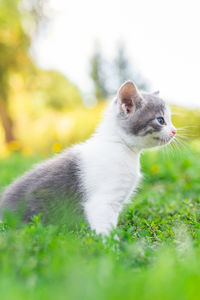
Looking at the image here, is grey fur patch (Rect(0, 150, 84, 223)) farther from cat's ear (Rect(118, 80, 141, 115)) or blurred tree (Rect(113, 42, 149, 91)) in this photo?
blurred tree (Rect(113, 42, 149, 91))

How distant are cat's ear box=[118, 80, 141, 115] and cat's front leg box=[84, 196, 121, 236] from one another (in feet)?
2.91

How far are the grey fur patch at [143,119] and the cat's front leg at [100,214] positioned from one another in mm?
724

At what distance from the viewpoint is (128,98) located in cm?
295

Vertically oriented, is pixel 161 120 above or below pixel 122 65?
above

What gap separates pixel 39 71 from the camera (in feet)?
62.5

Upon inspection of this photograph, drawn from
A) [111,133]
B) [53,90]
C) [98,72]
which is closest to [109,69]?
[98,72]

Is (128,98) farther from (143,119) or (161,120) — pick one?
(161,120)

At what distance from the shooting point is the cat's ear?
113 inches

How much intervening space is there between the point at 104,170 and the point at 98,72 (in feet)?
100

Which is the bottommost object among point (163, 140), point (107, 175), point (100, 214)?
point (100, 214)

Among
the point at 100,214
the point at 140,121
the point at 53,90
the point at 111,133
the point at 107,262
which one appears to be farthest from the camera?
the point at 53,90

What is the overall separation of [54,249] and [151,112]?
1669 millimetres

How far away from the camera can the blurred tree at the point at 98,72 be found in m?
31.9

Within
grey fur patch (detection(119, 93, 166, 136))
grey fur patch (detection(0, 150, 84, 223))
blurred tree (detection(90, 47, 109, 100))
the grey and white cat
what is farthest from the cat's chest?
blurred tree (detection(90, 47, 109, 100))
